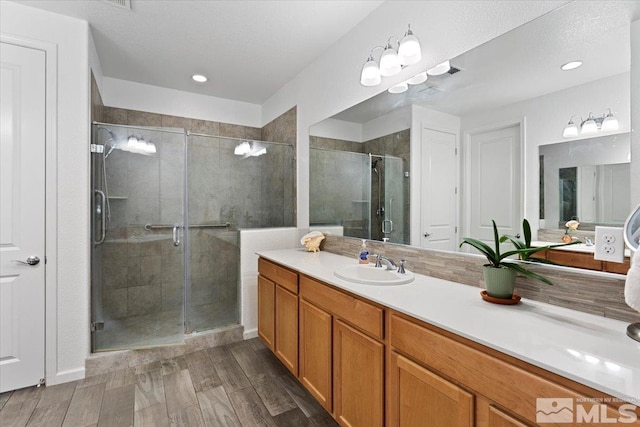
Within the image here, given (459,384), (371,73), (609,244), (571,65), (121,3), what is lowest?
(459,384)

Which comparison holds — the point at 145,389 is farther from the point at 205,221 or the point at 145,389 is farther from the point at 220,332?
the point at 205,221

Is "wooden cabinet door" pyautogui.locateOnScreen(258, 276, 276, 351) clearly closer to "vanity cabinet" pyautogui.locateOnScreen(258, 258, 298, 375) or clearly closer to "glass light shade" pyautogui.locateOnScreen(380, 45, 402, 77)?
"vanity cabinet" pyautogui.locateOnScreen(258, 258, 298, 375)

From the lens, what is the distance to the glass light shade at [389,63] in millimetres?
1758

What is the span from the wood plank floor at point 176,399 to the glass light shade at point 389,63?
218 cm

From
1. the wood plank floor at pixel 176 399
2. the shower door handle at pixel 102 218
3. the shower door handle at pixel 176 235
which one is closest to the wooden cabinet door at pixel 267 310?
the wood plank floor at pixel 176 399

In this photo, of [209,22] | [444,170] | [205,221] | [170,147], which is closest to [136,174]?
[170,147]

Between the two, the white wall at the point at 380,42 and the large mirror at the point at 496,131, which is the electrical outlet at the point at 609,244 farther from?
the white wall at the point at 380,42

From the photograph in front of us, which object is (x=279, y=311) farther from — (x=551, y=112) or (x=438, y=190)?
(x=551, y=112)

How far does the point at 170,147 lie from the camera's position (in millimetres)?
2604

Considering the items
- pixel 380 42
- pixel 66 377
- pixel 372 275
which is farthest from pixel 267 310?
pixel 380 42

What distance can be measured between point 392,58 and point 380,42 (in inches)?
12.8

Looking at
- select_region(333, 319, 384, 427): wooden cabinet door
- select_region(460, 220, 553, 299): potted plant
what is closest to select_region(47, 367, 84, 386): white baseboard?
select_region(333, 319, 384, 427): wooden cabinet door

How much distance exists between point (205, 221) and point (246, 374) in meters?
1.48

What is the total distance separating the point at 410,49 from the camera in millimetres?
1637
